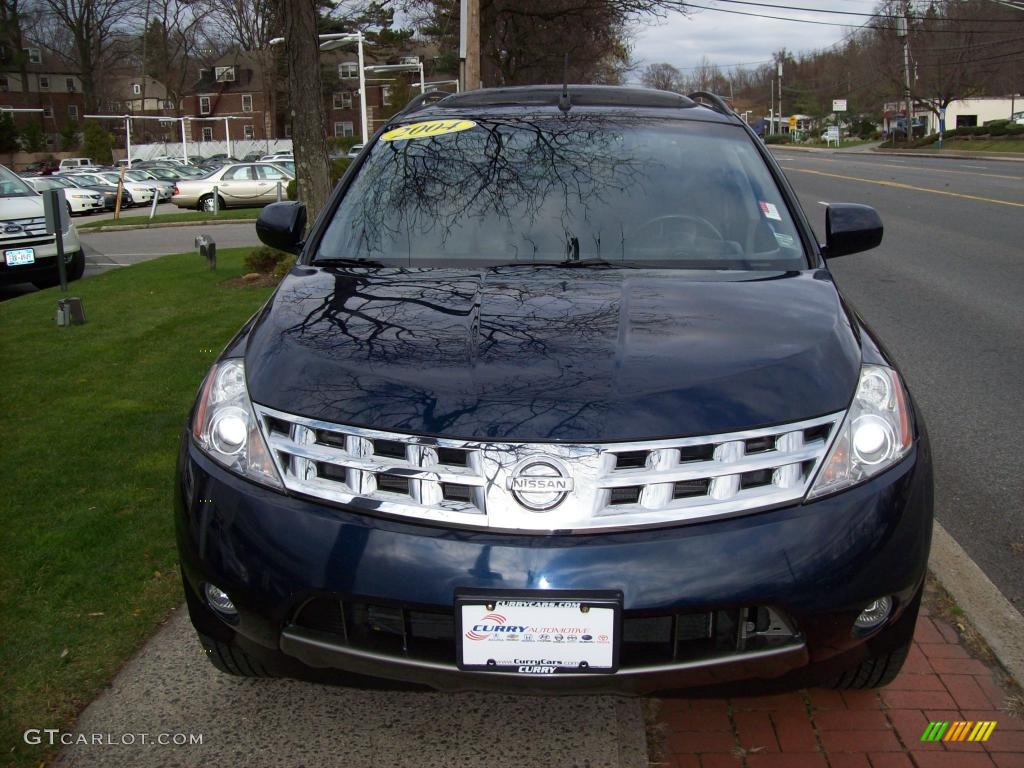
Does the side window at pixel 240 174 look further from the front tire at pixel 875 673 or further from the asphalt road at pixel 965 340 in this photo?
the front tire at pixel 875 673

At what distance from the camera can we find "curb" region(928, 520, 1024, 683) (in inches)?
119

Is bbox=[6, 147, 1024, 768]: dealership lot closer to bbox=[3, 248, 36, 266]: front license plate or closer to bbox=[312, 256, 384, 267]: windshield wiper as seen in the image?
bbox=[312, 256, 384, 267]: windshield wiper

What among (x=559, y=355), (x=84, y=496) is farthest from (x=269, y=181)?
(x=559, y=355)

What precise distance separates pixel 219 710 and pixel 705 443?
163 cm

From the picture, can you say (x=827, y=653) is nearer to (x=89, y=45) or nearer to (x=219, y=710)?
(x=219, y=710)

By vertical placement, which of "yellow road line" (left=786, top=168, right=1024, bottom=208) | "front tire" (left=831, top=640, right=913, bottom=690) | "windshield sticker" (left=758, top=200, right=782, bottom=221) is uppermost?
"windshield sticker" (left=758, top=200, right=782, bottom=221)

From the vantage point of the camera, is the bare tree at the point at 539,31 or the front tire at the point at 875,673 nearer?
the front tire at the point at 875,673

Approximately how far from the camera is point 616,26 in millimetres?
32750

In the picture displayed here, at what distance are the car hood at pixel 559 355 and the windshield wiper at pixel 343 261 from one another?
283 millimetres

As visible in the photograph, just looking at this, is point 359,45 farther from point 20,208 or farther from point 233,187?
point 20,208

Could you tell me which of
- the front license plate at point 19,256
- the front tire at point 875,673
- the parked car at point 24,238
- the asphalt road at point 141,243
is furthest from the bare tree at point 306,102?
the front tire at point 875,673

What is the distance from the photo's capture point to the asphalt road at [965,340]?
13.9 ft

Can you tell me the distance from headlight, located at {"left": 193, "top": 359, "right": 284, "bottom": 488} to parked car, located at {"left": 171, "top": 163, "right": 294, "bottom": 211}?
29.3m

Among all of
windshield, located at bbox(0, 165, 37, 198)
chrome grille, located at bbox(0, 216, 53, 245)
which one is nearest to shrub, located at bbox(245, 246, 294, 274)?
chrome grille, located at bbox(0, 216, 53, 245)
